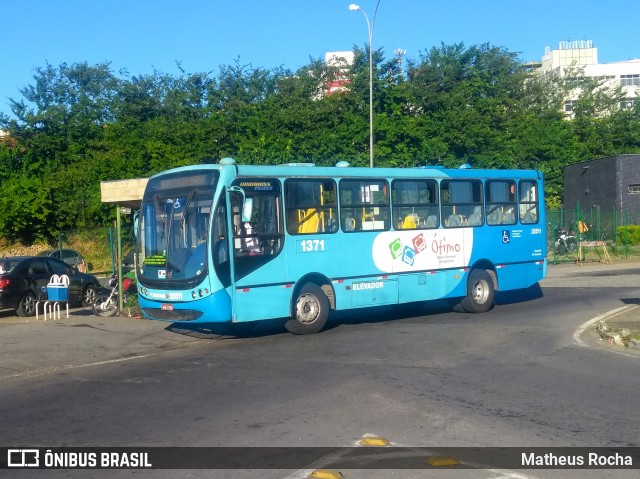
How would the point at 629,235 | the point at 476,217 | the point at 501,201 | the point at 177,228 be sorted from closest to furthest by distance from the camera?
the point at 177,228, the point at 476,217, the point at 501,201, the point at 629,235

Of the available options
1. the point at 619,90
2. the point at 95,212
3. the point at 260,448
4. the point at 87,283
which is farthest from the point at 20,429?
the point at 619,90

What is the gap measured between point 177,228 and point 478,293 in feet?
25.6

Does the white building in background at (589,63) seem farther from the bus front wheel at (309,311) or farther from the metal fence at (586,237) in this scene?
the bus front wheel at (309,311)

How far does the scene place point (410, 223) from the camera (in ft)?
57.0

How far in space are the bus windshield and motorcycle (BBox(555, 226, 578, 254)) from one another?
25369 millimetres

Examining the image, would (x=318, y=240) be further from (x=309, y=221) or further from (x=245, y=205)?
(x=245, y=205)

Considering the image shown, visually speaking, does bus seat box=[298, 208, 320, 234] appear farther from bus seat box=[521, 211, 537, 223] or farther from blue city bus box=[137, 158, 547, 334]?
bus seat box=[521, 211, 537, 223]

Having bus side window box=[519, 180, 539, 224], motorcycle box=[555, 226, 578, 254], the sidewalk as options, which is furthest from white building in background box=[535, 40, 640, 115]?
bus side window box=[519, 180, 539, 224]

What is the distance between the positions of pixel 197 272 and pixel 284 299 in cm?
183

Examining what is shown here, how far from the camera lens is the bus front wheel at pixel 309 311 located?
1527 centimetres

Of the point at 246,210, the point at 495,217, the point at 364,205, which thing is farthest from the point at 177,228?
the point at 495,217

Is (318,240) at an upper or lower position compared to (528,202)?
lower

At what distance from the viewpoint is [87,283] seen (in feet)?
73.7

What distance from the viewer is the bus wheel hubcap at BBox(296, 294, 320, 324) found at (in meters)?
15.3
